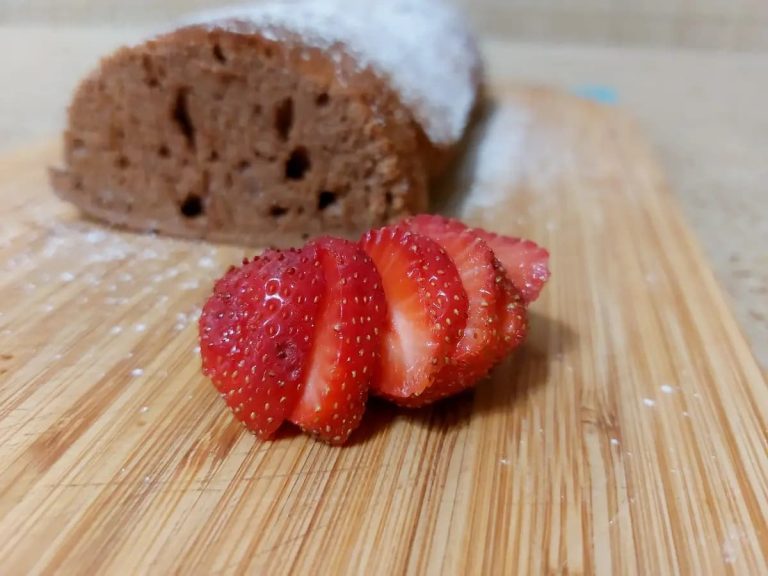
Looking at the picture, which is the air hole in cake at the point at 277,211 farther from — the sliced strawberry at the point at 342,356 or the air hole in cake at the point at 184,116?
the sliced strawberry at the point at 342,356

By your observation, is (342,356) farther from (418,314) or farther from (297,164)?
(297,164)

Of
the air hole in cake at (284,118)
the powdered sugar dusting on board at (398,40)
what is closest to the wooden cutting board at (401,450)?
the air hole in cake at (284,118)

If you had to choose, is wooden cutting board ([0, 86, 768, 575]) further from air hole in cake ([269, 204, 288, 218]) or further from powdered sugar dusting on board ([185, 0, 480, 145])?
powdered sugar dusting on board ([185, 0, 480, 145])

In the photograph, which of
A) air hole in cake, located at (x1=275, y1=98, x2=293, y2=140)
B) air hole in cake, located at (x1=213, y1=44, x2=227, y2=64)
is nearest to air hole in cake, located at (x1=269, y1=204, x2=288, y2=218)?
air hole in cake, located at (x1=275, y1=98, x2=293, y2=140)

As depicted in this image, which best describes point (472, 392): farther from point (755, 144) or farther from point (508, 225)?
point (755, 144)

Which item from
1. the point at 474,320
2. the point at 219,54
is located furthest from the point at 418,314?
the point at 219,54

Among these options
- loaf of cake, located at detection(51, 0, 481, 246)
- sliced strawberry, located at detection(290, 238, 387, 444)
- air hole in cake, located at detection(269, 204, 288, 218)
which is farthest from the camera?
air hole in cake, located at detection(269, 204, 288, 218)

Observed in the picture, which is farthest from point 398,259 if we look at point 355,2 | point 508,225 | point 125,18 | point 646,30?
point 125,18
